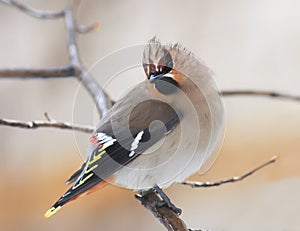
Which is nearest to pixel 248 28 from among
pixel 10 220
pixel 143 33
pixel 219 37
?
pixel 219 37

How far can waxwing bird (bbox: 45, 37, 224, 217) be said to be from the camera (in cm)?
80

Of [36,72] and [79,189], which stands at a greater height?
[36,72]

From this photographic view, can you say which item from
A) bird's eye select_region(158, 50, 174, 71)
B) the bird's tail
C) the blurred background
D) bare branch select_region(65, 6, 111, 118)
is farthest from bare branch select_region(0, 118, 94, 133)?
the blurred background

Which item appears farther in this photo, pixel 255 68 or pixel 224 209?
pixel 255 68

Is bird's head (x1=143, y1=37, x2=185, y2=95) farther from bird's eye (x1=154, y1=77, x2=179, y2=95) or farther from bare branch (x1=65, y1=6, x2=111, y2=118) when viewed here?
bare branch (x1=65, y1=6, x2=111, y2=118)

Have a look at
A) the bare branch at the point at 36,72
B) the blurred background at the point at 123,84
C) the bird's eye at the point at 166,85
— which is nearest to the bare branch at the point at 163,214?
the bird's eye at the point at 166,85

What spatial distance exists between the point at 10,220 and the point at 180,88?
1322 mm

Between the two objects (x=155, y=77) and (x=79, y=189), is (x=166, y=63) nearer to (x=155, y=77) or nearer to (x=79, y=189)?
(x=155, y=77)

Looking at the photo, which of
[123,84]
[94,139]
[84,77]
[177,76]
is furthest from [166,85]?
[123,84]

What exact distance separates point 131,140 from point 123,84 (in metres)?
0.75

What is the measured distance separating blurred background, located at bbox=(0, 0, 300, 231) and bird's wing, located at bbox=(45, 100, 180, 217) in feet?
2.51

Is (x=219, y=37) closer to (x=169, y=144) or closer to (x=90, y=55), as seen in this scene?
(x=90, y=55)

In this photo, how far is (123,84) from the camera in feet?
5.09

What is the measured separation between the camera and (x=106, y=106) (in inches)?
40.5
